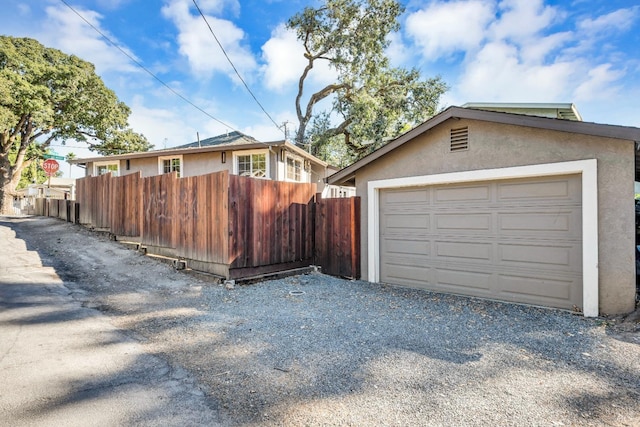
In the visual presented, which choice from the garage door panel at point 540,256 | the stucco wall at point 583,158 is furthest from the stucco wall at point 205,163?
the garage door panel at point 540,256

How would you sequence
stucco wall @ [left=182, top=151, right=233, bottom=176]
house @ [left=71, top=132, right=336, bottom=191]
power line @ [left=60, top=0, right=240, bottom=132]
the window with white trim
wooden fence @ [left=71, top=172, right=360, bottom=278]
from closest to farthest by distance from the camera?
wooden fence @ [left=71, top=172, right=360, bottom=278] → power line @ [left=60, top=0, right=240, bottom=132] → house @ [left=71, top=132, right=336, bottom=191] → the window with white trim → stucco wall @ [left=182, top=151, right=233, bottom=176]

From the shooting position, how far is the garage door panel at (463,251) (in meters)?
5.84

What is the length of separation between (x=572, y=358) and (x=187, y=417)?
12.5ft

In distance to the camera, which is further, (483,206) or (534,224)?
(483,206)

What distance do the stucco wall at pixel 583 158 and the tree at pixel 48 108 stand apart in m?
19.8

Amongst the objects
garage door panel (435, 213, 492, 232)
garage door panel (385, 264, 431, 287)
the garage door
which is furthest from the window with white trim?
garage door panel (435, 213, 492, 232)

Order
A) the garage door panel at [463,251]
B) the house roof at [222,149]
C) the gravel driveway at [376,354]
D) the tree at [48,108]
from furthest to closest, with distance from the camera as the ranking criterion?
the tree at [48,108], the house roof at [222,149], the garage door panel at [463,251], the gravel driveway at [376,354]

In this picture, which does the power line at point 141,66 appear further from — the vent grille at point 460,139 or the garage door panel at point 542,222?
the garage door panel at point 542,222

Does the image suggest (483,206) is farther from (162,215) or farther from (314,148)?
(314,148)

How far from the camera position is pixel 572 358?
137 inches

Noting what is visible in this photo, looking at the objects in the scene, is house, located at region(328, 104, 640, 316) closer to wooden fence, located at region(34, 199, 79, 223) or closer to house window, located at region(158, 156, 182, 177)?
house window, located at region(158, 156, 182, 177)

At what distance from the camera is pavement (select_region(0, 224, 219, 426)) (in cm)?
237

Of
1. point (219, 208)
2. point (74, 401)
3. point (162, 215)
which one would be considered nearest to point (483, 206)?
point (219, 208)

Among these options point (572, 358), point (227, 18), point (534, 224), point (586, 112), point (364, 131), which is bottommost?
point (572, 358)
